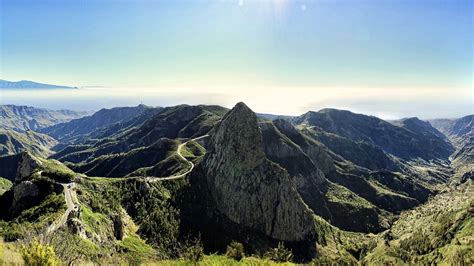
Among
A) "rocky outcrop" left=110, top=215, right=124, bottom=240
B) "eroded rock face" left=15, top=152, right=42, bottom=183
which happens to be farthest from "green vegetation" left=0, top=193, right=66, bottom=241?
"eroded rock face" left=15, top=152, right=42, bottom=183

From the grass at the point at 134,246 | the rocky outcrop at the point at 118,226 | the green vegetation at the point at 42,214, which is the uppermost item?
the green vegetation at the point at 42,214

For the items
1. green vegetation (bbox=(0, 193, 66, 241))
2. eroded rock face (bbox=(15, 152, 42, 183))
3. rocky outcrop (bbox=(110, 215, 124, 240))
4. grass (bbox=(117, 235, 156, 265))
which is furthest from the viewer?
eroded rock face (bbox=(15, 152, 42, 183))

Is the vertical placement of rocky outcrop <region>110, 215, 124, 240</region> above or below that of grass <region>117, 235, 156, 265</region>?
above

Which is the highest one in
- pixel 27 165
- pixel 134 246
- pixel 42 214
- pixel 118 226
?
pixel 27 165

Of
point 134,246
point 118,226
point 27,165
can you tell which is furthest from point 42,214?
point 27,165

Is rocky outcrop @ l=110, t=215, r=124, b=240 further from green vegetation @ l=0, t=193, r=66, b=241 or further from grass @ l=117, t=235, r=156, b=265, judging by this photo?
green vegetation @ l=0, t=193, r=66, b=241

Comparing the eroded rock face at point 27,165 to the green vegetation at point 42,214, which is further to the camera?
the eroded rock face at point 27,165

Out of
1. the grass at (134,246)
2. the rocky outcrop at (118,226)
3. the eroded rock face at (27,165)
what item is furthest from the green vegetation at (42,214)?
the eroded rock face at (27,165)

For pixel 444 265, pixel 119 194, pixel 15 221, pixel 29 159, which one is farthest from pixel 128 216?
pixel 444 265

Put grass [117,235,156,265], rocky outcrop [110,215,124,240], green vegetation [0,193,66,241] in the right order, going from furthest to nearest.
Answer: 1. rocky outcrop [110,215,124,240]
2. grass [117,235,156,265]
3. green vegetation [0,193,66,241]

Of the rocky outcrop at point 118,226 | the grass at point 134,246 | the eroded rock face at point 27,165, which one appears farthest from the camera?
the eroded rock face at point 27,165

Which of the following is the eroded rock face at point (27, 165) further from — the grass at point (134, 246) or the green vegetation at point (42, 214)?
the grass at point (134, 246)

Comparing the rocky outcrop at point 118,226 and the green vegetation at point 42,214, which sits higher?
the green vegetation at point 42,214

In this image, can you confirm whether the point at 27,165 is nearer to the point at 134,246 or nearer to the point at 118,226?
the point at 118,226
